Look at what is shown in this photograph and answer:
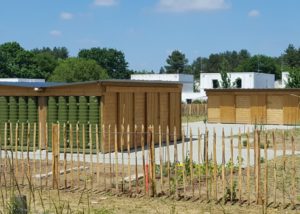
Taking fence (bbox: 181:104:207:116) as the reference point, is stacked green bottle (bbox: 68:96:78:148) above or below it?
above

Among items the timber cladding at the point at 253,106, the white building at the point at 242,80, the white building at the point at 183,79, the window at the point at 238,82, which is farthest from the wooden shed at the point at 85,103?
the white building at the point at 183,79

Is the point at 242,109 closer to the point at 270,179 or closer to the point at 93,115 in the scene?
the point at 93,115

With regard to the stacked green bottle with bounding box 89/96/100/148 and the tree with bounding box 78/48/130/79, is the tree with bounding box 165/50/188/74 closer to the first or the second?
the tree with bounding box 78/48/130/79

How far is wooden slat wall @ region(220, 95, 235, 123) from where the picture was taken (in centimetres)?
3984

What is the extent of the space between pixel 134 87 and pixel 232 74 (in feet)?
160

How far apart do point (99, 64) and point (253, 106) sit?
66.2 m

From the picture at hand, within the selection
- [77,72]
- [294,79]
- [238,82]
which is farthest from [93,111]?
[77,72]

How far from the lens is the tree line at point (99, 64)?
73562 mm

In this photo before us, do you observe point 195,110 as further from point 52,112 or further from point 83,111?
point 83,111

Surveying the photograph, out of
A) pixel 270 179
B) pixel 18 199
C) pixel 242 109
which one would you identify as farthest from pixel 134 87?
pixel 242 109

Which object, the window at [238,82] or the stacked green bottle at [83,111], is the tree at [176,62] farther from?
the stacked green bottle at [83,111]

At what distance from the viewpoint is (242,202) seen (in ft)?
32.8

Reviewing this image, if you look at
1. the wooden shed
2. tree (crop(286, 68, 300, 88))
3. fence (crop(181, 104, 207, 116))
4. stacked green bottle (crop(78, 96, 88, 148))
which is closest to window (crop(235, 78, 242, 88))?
tree (crop(286, 68, 300, 88))

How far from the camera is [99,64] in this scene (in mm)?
102438
